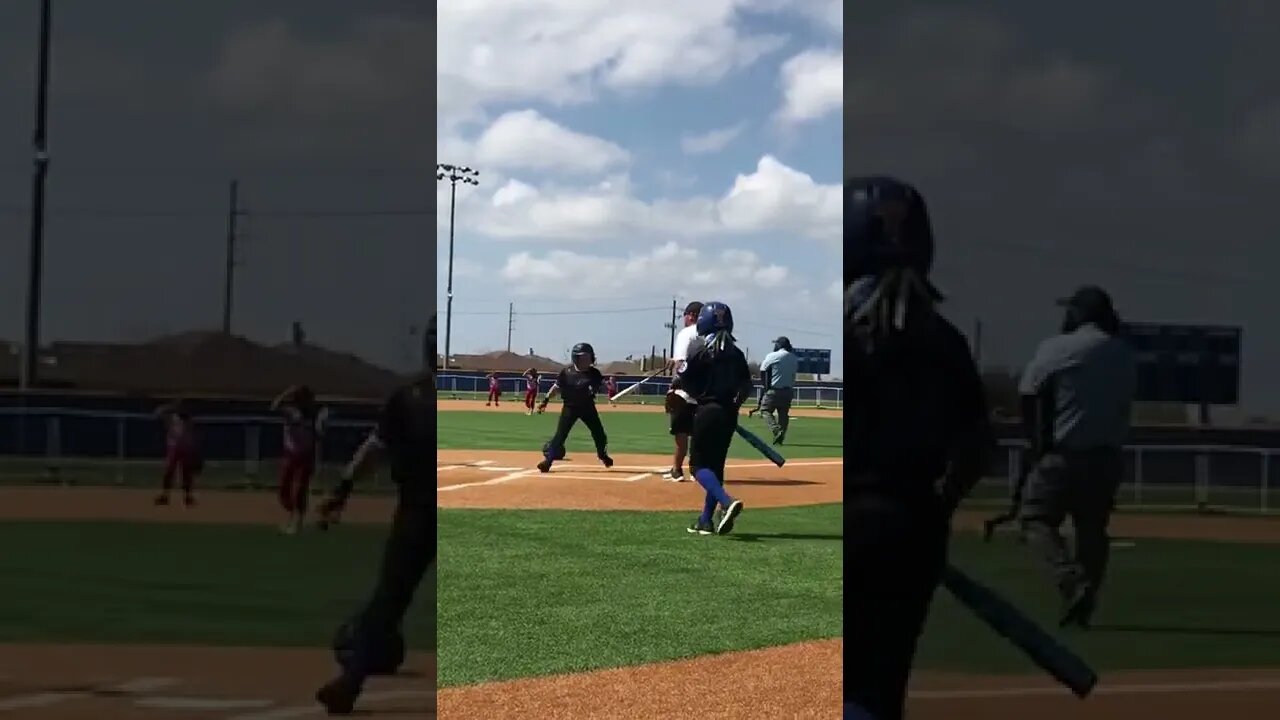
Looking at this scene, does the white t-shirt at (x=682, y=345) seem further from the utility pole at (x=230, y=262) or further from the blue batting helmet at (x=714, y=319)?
the utility pole at (x=230, y=262)

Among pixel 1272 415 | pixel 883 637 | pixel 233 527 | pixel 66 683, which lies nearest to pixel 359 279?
pixel 233 527

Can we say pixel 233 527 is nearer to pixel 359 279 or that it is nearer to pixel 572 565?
pixel 359 279

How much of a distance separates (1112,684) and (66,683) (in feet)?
10.4

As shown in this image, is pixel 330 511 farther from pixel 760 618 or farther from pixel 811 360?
pixel 811 360

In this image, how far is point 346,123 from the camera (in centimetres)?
348

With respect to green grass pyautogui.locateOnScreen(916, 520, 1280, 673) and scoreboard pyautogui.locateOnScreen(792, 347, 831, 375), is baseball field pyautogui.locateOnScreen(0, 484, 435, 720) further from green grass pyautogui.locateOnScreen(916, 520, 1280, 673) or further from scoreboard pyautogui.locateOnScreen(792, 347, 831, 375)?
scoreboard pyautogui.locateOnScreen(792, 347, 831, 375)

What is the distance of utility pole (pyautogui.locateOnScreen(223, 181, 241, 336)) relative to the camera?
354cm

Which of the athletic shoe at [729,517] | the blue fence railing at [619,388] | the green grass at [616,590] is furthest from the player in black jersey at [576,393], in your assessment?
the blue fence railing at [619,388]

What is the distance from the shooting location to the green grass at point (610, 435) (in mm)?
18969

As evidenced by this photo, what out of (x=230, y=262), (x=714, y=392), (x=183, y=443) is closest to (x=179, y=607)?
(x=183, y=443)

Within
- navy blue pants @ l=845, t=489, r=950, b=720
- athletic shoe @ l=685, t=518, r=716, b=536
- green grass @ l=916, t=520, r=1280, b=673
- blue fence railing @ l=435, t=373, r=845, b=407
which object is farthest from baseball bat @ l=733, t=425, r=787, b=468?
blue fence railing @ l=435, t=373, r=845, b=407

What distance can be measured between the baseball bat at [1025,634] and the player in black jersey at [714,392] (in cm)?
486

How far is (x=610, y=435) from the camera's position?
76.9 feet

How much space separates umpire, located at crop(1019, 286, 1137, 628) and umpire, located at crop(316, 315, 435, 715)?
70.0 inches
